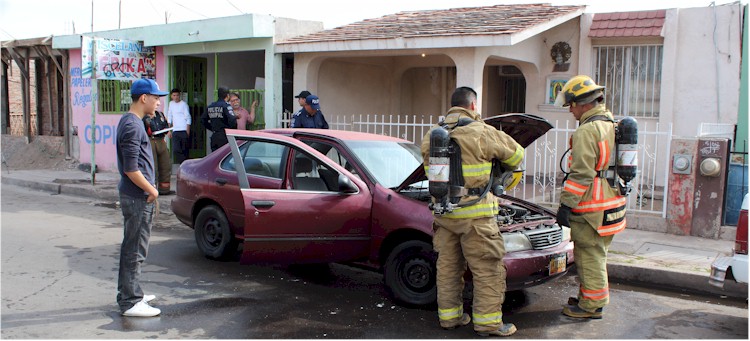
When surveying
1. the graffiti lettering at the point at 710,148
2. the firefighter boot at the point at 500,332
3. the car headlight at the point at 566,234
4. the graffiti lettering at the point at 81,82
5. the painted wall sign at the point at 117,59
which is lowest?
the firefighter boot at the point at 500,332

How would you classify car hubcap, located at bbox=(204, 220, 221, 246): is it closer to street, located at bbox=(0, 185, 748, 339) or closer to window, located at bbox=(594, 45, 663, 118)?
street, located at bbox=(0, 185, 748, 339)

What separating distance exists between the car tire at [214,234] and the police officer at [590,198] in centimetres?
328

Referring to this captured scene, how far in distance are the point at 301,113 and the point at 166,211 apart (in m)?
2.65

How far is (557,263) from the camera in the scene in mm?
4898

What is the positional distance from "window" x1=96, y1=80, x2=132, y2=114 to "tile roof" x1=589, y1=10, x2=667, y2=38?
9995 mm

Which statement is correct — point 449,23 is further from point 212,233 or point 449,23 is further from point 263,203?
point 263,203

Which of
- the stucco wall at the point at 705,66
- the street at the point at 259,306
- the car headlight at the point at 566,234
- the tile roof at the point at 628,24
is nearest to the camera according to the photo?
the street at the point at 259,306

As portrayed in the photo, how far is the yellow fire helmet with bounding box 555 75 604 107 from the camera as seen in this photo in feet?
15.7

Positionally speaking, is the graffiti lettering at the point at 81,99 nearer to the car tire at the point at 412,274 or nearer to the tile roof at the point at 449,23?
the tile roof at the point at 449,23

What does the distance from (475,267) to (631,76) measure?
761 centimetres

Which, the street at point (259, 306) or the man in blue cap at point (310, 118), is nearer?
the street at point (259, 306)

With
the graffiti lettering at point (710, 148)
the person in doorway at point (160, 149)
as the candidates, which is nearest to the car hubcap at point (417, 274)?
the graffiti lettering at point (710, 148)

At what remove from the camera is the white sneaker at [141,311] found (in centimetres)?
468

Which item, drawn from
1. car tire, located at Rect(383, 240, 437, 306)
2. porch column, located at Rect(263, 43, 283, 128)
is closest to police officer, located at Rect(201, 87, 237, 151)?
porch column, located at Rect(263, 43, 283, 128)
